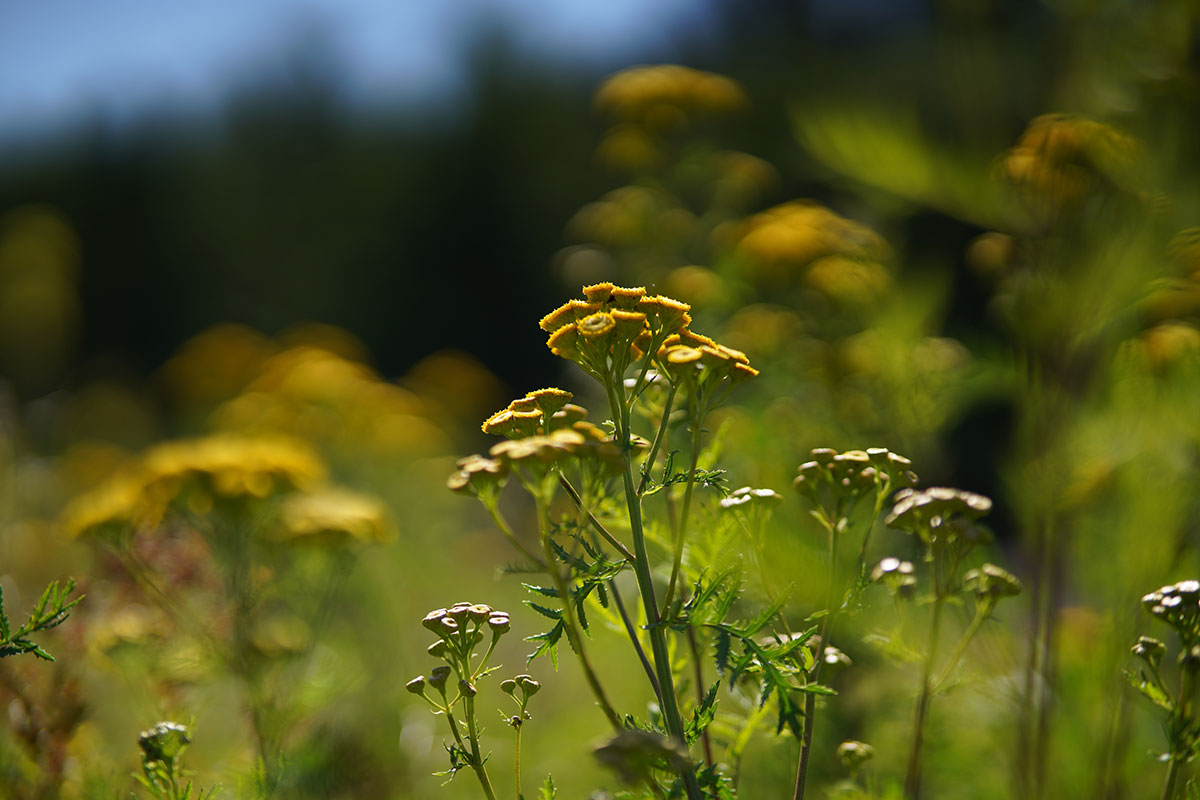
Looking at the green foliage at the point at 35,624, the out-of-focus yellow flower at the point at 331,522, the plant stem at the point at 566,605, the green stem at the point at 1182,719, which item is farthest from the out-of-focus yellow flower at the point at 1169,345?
the green foliage at the point at 35,624

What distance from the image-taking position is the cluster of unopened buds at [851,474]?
1393 mm

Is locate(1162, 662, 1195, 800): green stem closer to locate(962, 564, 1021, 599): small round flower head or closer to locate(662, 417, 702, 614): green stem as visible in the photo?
locate(962, 564, 1021, 599): small round flower head

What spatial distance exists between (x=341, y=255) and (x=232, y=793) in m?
13.6

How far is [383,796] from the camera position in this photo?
2.68 m

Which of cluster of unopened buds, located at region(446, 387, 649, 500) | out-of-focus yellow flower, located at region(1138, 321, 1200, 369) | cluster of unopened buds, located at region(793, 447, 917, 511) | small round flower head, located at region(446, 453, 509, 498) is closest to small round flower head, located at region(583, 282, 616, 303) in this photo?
cluster of unopened buds, located at region(446, 387, 649, 500)

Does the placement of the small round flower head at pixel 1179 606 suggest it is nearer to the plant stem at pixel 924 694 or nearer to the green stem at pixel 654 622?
the plant stem at pixel 924 694

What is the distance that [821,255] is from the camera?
313 cm

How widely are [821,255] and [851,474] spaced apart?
182cm

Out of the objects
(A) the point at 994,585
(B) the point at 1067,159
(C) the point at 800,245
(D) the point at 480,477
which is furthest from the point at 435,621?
(C) the point at 800,245

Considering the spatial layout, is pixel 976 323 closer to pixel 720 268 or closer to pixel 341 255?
pixel 720 268

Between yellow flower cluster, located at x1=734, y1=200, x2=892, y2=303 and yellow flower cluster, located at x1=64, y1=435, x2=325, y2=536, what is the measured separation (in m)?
1.61

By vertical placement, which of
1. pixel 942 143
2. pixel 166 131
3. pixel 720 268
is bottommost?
pixel 942 143

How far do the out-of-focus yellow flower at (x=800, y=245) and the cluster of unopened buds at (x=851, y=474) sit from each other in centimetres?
166

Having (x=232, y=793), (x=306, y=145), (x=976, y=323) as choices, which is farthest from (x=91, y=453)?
(x=306, y=145)
